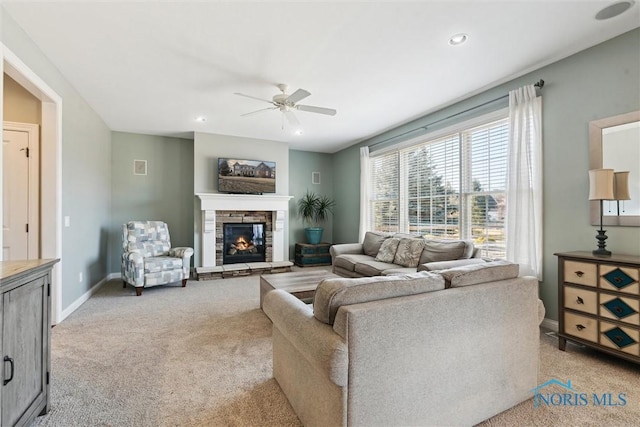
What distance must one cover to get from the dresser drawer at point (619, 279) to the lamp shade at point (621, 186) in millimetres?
639

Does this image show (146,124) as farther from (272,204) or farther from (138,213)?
(272,204)

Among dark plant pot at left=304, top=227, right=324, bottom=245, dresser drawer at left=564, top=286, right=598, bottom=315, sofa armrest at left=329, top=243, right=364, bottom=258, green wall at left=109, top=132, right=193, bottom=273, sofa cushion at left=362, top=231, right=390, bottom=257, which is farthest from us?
dark plant pot at left=304, top=227, right=324, bottom=245

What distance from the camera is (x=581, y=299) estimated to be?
237 cm

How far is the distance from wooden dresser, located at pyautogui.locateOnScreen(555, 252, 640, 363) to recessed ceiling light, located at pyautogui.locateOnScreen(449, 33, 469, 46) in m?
2.06

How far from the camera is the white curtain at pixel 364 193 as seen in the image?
19.1 ft

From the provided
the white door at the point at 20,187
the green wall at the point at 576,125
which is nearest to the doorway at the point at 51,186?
the white door at the point at 20,187

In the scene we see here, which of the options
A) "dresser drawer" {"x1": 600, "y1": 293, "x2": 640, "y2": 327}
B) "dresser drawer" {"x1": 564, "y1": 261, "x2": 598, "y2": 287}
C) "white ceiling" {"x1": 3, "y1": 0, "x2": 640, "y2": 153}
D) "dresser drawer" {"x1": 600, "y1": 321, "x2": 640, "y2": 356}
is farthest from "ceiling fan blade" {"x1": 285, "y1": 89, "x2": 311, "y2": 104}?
"dresser drawer" {"x1": 600, "y1": 321, "x2": 640, "y2": 356}

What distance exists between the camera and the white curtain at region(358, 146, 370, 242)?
582 centimetres

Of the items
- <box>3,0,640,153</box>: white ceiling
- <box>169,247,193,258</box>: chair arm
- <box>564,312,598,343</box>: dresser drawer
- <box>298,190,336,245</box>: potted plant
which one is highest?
<box>3,0,640,153</box>: white ceiling

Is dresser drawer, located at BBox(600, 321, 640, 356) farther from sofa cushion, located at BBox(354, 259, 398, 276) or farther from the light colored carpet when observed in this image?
sofa cushion, located at BBox(354, 259, 398, 276)

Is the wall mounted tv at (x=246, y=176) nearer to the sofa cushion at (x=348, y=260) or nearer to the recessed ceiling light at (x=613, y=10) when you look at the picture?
the sofa cushion at (x=348, y=260)

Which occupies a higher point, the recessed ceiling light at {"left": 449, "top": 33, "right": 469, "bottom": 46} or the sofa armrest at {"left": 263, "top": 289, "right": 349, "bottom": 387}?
the recessed ceiling light at {"left": 449, "top": 33, "right": 469, "bottom": 46}

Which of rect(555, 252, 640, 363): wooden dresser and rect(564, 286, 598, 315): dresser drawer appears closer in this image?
rect(555, 252, 640, 363): wooden dresser

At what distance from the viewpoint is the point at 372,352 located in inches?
49.6
